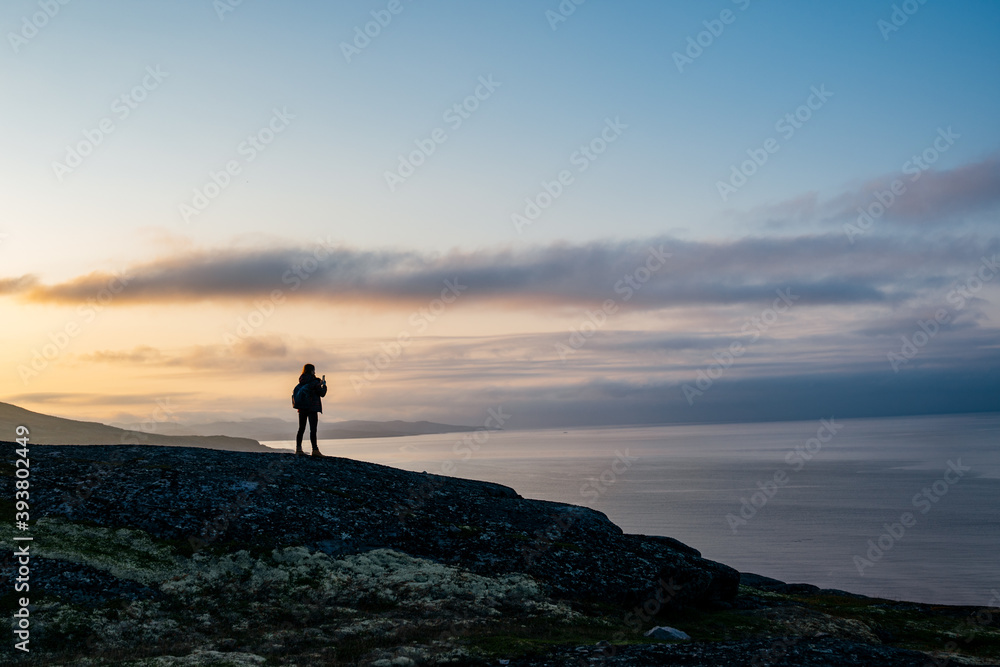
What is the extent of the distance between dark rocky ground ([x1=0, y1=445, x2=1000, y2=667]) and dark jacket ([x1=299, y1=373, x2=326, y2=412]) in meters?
3.08

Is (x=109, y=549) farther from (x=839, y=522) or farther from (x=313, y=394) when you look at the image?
(x=839, y=522)

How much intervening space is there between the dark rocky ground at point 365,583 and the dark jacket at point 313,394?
3076mm

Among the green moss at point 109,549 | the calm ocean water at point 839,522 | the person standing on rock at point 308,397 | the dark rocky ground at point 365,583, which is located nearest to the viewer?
the dark rocky ground at point 365,583

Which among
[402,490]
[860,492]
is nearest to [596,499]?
[860,492]

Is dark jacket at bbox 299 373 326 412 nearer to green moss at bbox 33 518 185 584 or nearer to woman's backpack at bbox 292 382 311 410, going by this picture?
woman's backpack at bbox 292 382 311 410

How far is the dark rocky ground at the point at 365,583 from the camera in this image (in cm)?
2219

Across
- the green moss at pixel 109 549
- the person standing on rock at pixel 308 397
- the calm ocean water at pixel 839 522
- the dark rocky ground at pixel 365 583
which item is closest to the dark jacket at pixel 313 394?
the person standing on rock at pixel 308 397

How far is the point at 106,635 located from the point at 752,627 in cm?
2543

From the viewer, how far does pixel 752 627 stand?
31000 millimetres

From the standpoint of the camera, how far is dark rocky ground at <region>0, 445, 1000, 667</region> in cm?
2219

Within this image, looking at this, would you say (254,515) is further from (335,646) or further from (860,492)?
(860,492)

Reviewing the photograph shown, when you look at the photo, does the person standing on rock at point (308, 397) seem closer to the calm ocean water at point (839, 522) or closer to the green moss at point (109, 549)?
the green moss at point (109, 549)

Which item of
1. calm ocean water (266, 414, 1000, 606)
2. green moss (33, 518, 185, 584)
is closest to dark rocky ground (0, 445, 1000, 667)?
green moss (33, 518, 185, 584)

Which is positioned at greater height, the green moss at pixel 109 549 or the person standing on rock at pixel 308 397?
the person standing on rock at pixel 308 397
